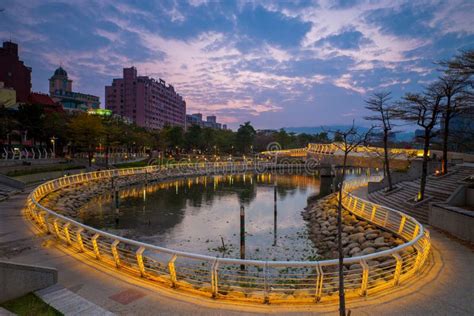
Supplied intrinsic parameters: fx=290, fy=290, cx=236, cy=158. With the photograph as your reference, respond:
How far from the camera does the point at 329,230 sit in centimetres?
2247

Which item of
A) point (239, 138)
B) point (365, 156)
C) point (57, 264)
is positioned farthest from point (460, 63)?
point (239, 138)

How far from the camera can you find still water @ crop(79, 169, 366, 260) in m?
20.2

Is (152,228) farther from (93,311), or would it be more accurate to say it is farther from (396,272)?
(396,272)

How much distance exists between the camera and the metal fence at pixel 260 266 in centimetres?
825

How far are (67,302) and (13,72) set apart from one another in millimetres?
90120

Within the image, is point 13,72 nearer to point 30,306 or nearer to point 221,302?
point 30,306

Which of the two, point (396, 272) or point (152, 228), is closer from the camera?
point (396, 272)

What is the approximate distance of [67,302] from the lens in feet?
25.6

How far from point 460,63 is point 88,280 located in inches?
773

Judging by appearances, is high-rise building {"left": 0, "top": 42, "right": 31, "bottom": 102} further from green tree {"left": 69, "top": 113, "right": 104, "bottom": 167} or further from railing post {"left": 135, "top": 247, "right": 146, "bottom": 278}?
railing post {"left": 135, "top": 247, "right": 146, "bottom": 278}

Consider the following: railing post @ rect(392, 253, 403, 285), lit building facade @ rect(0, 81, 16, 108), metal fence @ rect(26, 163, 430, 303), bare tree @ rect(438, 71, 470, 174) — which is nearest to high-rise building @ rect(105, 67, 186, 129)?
lit building facade @ rect(0, 81, 16, 108)

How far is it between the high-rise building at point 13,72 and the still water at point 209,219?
54.1 metres

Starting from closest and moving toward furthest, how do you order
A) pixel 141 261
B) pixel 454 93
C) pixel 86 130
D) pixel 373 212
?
pixel 141 261, pixel 373 212, pixel 454 93, pixel 86 130

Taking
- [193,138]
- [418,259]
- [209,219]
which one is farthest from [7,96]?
[418,259]
